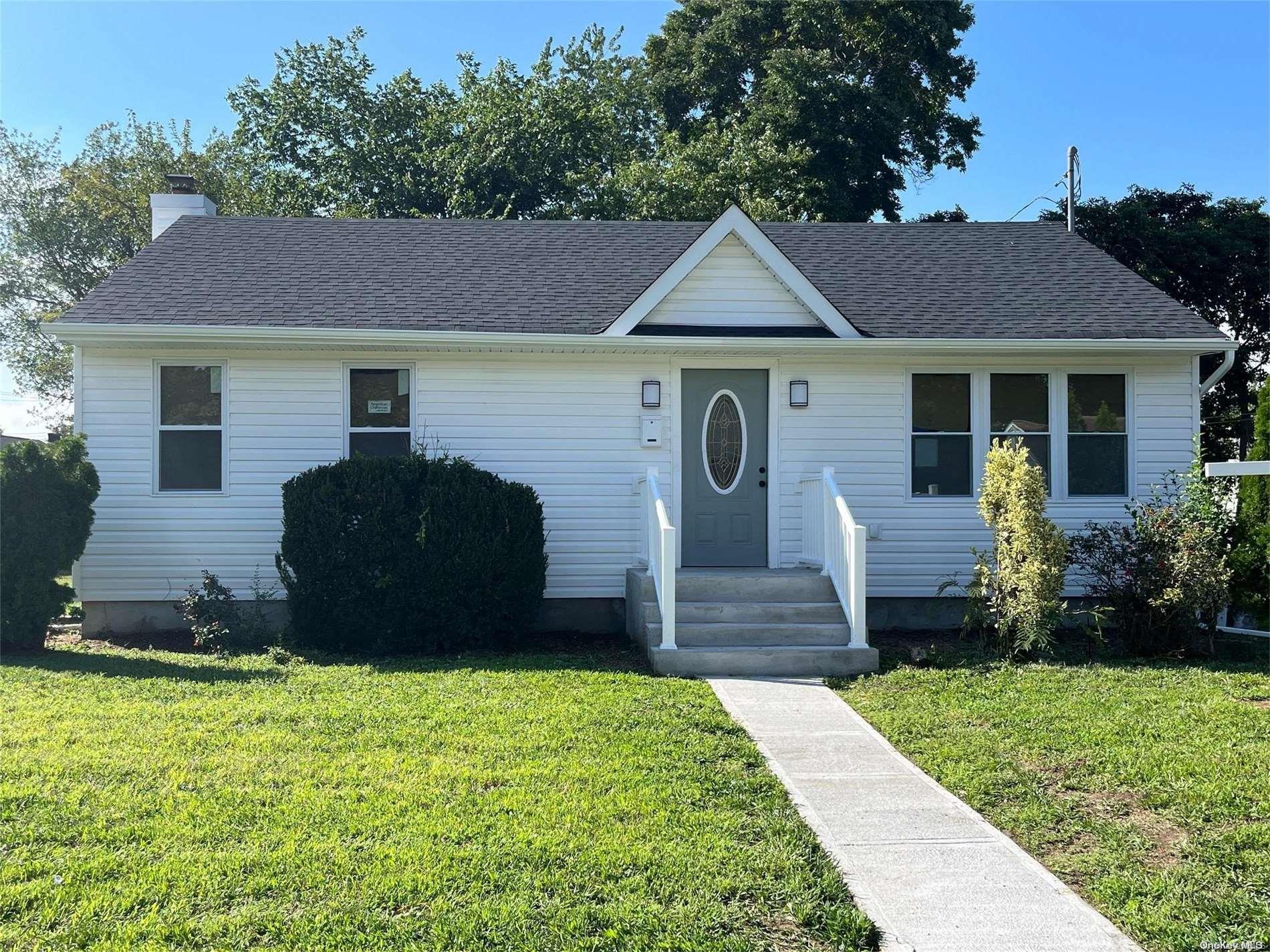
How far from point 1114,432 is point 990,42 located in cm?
2017

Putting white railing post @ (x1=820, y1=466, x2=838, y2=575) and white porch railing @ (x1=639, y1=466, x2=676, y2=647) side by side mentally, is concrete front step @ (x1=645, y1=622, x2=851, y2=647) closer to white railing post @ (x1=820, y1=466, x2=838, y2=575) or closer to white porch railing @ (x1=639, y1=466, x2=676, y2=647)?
white porch railing @ (x1=639, y1=466, x2=676, y2=647)

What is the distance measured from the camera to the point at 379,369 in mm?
10570

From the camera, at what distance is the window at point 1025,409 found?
35.8ft

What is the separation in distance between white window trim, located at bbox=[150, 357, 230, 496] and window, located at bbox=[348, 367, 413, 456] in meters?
1.24

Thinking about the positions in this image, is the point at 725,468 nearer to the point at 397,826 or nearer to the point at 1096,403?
the point at 1096,403

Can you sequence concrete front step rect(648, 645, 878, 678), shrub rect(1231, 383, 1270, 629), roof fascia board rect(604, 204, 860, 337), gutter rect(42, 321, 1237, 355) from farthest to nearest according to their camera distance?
roof fascia board rect(604, 204, 860, 337) → gutter rect(42, 321, 1237, 355) → shrub rect(1231, 383, 1270, 629) → concrete front step rect(648, 645, 878, 678)

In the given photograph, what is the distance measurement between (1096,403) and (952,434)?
63.0 inches

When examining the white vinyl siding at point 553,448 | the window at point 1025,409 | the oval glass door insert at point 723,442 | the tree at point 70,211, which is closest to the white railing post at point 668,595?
the white vinyl siding at point 553,448

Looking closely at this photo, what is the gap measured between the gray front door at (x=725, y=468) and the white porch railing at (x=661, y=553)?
78cm

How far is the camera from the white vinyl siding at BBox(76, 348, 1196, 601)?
10266mm

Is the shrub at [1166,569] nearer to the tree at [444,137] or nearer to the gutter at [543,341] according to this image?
the gutter at [543,341]

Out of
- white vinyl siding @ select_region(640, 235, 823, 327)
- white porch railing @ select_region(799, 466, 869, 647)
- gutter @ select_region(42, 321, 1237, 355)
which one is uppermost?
white vinyl siding @ select_region(640, 235, 823, 327)

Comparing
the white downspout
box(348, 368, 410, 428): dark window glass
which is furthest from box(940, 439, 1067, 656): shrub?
box(348, 368, 410, 428): dark window glass

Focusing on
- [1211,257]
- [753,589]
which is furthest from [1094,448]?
[1211,257]
